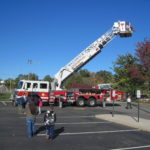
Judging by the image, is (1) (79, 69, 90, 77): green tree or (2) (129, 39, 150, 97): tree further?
(1) (79, 69, 90, 77): green tree

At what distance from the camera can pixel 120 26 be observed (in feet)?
73.6

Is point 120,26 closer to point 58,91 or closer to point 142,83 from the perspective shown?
point 58,91

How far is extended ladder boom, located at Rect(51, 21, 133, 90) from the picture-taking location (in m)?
22.4

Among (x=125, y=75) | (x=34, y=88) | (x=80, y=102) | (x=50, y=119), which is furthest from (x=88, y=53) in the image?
(x=125, y=75)

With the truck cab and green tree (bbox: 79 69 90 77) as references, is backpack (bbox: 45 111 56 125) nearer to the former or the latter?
the truck cab

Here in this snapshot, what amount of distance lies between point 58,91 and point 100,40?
Result: 6.60 m

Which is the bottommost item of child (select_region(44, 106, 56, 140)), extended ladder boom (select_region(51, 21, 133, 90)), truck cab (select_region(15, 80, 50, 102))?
child (select_region(44, 106, 56, 140))

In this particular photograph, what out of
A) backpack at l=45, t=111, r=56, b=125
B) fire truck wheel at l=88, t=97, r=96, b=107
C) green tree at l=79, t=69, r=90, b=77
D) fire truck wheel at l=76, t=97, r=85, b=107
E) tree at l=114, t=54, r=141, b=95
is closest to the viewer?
backpack at l=45, t=111, r=56, b=125

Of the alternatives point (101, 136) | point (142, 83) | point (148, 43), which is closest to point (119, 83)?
point (142, 83)

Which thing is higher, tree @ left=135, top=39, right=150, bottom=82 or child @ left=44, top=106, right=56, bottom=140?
tree @ left=135, top=39, right=150, bottom=82

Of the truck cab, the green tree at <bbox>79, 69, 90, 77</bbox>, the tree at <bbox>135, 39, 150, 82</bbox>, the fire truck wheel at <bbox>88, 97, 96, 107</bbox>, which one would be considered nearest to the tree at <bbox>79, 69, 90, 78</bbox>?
the green tree at <bbox>79, 69, 90, 77</bbox>

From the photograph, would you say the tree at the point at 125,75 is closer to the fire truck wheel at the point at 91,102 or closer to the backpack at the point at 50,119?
the fire truck wheel at the point at 91,102

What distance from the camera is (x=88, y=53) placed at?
23828 millimetres

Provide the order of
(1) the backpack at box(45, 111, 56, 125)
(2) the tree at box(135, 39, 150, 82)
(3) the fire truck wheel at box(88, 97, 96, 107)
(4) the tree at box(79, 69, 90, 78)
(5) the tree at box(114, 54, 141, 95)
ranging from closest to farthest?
(1) the backpack at box(45, 111, 56, 125), (3) the fire truck wheel at box(88, 97, 96, 107), (2) the tree at box(135, 39, 150, 82), (5) the tree at box(114, 54, 141, 95), (4) the tree at box(79, 69, 90, 78)
